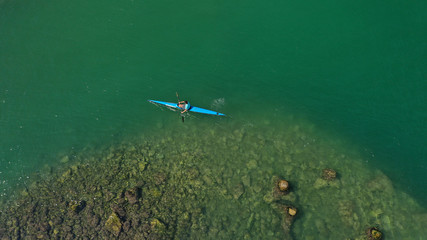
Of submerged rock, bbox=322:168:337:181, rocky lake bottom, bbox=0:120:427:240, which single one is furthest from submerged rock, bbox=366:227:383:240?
submerged rock, bbox=322:168:337:181

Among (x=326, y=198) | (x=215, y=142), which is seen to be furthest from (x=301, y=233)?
(x=215, y=142)

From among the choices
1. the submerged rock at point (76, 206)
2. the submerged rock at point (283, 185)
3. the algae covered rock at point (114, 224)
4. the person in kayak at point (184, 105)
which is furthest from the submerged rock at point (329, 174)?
the submerged rock at point (76, 206)

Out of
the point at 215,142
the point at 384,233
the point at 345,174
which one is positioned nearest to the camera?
the point at 384,233

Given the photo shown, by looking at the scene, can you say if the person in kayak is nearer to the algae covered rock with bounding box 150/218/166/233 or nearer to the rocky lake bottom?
the rocky lake bottom

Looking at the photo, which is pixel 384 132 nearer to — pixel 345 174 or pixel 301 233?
pixel 345 174

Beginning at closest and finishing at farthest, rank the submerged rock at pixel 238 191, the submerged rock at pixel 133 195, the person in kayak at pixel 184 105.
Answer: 1. the submerged rock at pixel 133 195
2. the submerged rock at pixel 238 191
3. the person in kayak at pixel 184 105

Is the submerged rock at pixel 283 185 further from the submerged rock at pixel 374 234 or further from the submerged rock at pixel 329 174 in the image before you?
the submerged rock at pixel 374 234

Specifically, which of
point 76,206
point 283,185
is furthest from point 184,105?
point 76,206

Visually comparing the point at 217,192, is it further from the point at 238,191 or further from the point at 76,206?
the point at 76,206
